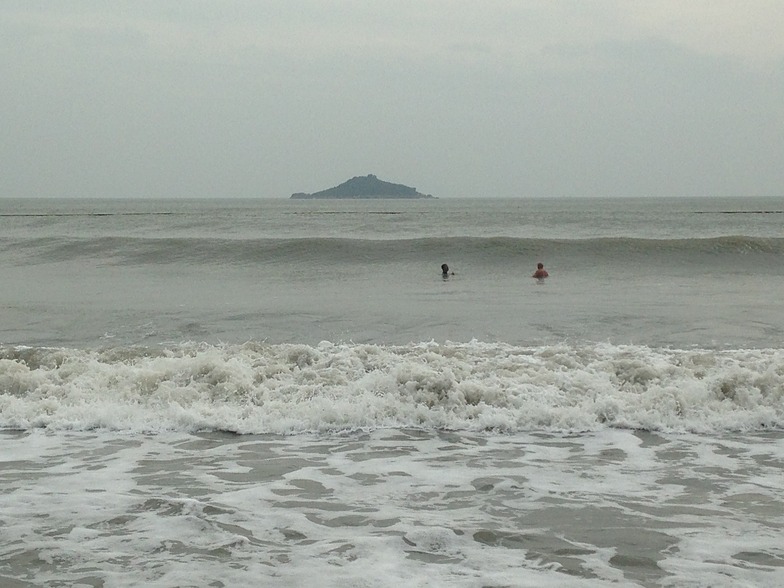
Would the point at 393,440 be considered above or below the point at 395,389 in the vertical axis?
below

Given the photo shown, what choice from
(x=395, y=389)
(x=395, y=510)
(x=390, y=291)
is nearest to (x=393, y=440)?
(x=395, y=389)

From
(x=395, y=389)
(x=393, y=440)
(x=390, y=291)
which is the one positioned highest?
(x=390, y=291)

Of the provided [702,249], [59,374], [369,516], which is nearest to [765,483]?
[369,516]

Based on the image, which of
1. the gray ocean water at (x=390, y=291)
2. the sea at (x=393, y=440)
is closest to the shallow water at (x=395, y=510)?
the sea at (x=393, y=440)

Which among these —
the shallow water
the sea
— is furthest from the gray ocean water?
the shallow water

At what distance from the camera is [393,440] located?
7.63m

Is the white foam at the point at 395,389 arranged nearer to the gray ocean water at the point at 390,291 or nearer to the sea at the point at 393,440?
the sea at the point at 393,440

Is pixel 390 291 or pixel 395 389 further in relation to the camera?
pixel 390 291

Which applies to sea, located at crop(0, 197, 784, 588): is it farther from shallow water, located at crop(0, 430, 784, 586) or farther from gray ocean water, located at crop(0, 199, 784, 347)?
gray ocean water, located at crop(0, 199, 784, 347)

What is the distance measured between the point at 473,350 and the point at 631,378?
6.87 feet

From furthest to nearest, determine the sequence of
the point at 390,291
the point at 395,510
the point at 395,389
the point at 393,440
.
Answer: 1. the point at 390,291
2. the point at 395,389
3. the point at 393,440
4. the point at 395,510

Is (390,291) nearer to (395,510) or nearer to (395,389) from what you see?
(395,389)

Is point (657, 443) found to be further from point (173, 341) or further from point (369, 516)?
point (173, 341)

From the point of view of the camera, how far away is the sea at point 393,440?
4.77m
